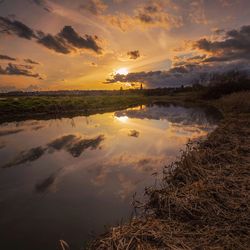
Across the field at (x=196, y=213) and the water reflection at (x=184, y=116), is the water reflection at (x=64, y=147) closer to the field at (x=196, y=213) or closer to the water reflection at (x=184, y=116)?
the field at (x=196, y=213)

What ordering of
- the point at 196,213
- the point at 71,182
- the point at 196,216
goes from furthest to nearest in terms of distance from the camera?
the point at 71,182, the point at 196,213, the point at 196,216

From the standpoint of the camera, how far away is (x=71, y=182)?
9484 millimetres

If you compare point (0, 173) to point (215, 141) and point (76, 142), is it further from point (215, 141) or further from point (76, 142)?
point (215, 141)

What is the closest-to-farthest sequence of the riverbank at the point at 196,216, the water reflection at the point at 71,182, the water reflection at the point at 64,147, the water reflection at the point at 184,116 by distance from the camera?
the riverbank at the point at 196,216 < the water reflection at the point at 71,182 < the water reflection at the point at 64,147 < the water reflection at the point at 184,116

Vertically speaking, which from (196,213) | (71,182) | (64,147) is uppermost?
(196,213)

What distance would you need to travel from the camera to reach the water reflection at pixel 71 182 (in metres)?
6.32

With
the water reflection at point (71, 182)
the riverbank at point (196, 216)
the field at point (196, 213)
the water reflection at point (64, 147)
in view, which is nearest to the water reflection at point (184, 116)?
the water reflection at point (71, 182)

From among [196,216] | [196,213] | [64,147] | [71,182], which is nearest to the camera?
[196,216]

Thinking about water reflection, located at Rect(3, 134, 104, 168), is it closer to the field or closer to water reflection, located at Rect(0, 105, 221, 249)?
water reflection, located at Rect(0, 105, 221, 249)

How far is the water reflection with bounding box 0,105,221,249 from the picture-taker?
249 inches

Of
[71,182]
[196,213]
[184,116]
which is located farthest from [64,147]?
[184,116]

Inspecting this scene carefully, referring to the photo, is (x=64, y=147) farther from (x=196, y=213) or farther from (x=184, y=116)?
(x=184, y=116)

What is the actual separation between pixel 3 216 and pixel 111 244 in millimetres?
3674

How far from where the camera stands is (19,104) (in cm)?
3862
